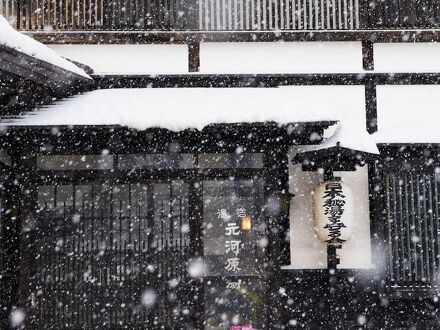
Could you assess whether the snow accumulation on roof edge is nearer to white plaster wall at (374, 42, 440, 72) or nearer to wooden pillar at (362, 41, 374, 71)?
wooden pillar at (362, 41, 374, 71)

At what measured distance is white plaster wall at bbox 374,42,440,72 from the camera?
9125 millimetres

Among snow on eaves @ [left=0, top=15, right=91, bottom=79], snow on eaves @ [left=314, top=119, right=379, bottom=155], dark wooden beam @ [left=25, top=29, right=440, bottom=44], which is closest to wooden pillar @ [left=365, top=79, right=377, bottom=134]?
snow on eaves @ [left=314, top=119, right=379, bottom=155]

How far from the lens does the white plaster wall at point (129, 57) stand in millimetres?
8992

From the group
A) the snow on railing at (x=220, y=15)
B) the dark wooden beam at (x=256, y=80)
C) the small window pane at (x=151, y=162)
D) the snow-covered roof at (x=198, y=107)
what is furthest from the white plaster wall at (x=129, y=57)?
the small window pane at (x=151, y=162)

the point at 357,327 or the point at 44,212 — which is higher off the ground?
the point at 44,212

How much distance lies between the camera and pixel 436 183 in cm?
858

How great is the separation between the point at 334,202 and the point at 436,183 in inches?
90.4

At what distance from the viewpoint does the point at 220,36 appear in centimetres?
897

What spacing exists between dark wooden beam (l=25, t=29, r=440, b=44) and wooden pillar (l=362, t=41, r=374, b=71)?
0.11 meters

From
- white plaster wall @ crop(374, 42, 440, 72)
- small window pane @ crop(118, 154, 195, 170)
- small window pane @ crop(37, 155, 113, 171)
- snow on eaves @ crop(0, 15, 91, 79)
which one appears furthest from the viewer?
white plaster wall @ crop(374, 42, 440, 72)

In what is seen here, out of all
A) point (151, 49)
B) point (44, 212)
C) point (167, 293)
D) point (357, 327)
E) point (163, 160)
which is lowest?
point (357, 327)

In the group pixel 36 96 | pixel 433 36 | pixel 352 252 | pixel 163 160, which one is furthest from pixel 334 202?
pixel 36 96

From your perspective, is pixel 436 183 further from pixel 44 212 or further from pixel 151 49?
pixel 44 212

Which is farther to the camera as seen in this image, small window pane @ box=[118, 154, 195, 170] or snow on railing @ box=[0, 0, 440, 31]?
snow on railing @ box=[0, 0, 440, 31]
